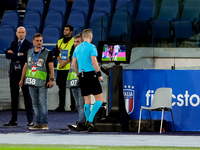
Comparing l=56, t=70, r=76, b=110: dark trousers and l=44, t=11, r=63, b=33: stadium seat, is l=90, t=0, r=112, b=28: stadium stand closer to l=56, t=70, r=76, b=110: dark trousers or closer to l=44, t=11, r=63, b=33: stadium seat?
l=44, t=11, r=63, b=33: stadium seat

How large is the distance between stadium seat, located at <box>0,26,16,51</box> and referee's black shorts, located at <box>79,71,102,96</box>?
686 centimetres

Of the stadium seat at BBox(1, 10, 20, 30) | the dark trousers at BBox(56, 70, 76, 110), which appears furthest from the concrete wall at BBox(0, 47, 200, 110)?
the stadium seat at BBox(1, 10, 20, 30)

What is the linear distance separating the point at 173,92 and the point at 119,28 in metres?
4.06

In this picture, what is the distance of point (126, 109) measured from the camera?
8.44 meters

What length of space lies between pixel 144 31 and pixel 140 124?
4.53 metres

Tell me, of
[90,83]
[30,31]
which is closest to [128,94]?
[90,83]

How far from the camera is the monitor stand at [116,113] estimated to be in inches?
318

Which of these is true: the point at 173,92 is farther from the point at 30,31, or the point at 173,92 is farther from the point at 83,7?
the point at 83,7

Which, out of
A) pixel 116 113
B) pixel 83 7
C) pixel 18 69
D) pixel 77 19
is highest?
pixel 83 7

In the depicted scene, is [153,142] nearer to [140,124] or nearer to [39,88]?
[140,124]

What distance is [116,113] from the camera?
8141mm

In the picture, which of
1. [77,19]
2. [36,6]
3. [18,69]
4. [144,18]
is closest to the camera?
[18,69]

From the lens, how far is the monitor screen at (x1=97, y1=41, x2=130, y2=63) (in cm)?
811

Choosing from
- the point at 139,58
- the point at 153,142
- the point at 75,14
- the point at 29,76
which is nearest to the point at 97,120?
the point at 29,76
